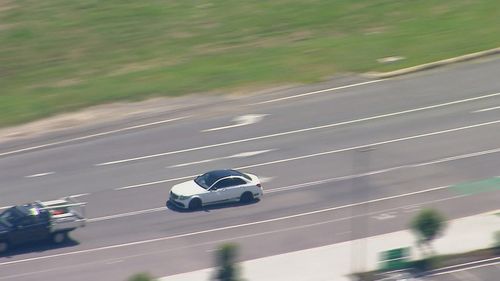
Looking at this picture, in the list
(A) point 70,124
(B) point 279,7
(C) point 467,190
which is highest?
(B) point 279,7

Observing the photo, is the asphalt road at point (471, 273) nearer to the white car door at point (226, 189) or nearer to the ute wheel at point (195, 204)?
the white car door at point (226, 189)

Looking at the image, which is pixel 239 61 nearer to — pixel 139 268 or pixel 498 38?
pixel 498 38

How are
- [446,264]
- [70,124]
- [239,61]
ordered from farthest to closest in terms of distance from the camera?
[239,61] → [70,124] → [446,264]

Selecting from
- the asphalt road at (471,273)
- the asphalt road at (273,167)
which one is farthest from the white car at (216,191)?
the asphalt road at (471,273)

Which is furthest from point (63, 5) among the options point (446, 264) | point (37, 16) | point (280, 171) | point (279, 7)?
point (446, 264)

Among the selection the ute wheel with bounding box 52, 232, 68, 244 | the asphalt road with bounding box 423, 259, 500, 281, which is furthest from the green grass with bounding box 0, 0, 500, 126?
the asphalt road with bounding box 423, 259, 500, 281

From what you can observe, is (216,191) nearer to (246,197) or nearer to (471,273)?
(246,197)
